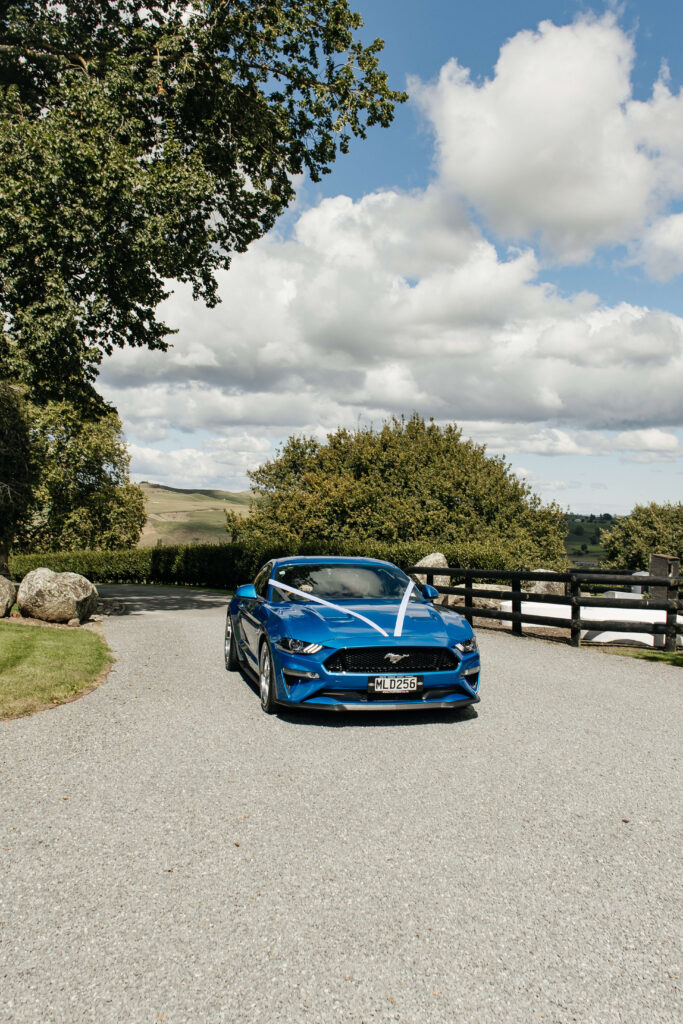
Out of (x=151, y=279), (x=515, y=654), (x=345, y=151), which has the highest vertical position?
(x=345, y=151)

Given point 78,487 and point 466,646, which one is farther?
point 78,487

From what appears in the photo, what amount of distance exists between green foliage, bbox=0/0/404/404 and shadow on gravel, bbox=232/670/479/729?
1224 centimetres

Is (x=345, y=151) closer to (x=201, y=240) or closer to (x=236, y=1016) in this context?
(x=201, y=240)

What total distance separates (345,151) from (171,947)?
21268mm

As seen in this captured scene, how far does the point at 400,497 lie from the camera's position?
1976 inches

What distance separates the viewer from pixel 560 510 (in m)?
52.7

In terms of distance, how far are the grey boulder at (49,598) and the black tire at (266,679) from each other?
8701mm

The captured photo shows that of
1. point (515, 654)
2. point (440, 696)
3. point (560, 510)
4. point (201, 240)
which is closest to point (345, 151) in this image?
point (201, 240)

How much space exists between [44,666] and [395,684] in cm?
524

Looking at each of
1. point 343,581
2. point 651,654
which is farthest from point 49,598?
point 651,654

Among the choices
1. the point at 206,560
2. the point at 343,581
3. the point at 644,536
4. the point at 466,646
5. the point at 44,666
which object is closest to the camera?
the point at 466,646

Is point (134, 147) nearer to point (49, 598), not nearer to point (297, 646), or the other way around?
point (49, 598)

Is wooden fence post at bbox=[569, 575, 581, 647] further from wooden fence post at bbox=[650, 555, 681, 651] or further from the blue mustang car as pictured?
the blue mustang car

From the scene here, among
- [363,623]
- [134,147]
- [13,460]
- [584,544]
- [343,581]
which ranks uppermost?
[134,147]
